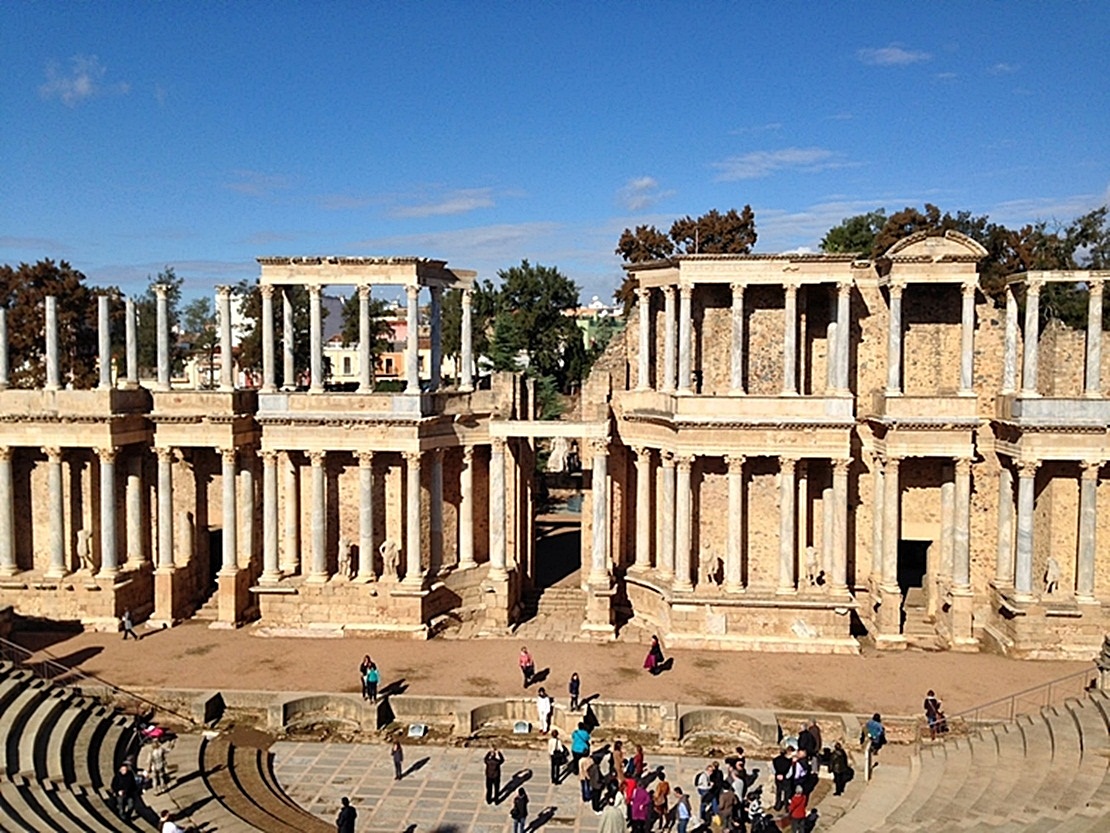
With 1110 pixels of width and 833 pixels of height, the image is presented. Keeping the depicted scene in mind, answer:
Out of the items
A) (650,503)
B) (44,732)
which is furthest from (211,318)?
(44,732)

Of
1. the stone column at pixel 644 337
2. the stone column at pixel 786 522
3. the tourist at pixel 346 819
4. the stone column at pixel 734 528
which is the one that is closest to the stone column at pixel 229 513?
the stone column at pixel 644 337

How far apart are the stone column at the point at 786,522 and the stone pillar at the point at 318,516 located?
13.2m

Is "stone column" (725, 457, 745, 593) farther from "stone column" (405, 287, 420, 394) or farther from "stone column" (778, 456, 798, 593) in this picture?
"stone column" (405, 287, 420, 394)

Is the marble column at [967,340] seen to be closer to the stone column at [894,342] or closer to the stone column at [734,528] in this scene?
the stone column at [894,342]

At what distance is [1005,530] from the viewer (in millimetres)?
26547

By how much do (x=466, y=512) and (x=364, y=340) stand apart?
20.1ft

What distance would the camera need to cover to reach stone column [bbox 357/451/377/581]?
90.0ft

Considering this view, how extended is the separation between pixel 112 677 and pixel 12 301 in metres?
35.2

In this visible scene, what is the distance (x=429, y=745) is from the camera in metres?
20.0

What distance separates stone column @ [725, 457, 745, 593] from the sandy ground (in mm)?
2122

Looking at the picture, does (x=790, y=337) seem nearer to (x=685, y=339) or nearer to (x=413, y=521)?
(x=685, y=339)

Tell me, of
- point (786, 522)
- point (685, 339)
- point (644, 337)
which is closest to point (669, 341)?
point (685, 339)

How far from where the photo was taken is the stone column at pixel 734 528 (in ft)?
86.6

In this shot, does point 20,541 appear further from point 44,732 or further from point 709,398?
point 709,398
